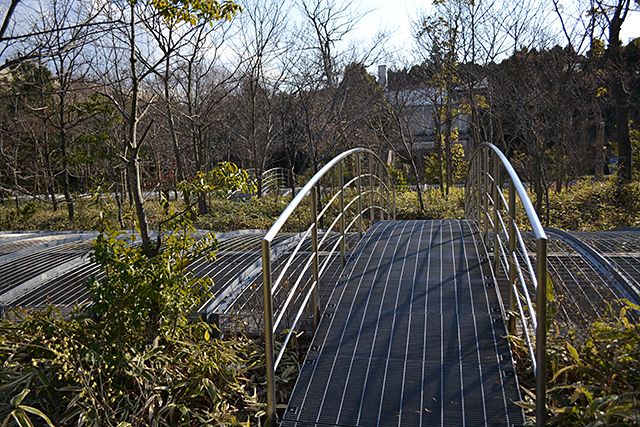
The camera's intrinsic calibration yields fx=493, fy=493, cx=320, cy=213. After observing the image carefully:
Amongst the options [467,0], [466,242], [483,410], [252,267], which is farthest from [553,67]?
[483,410]

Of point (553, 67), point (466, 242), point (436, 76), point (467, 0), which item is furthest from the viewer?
point (436, 76)

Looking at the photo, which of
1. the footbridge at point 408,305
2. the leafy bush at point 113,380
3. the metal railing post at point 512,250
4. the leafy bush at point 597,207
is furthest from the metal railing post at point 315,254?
the leafy bush at point 597,207

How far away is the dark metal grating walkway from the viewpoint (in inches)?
102

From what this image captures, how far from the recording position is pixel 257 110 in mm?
17250

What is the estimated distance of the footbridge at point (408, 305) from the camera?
2.57 metres

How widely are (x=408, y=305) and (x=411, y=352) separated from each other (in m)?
0.65

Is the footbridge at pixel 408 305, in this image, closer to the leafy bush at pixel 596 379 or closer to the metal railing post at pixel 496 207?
the metal railing post at pixel 496 207

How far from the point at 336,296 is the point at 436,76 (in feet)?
33.9

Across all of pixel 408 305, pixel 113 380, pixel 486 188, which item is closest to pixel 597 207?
pixel 486 188

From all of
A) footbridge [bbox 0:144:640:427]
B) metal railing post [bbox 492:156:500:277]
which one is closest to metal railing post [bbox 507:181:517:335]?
footbridge [bbox 0:144:640:427]

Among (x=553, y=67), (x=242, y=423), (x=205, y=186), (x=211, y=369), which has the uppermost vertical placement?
(x=553, y=67)

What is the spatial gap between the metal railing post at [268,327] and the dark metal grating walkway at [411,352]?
0.33 feet

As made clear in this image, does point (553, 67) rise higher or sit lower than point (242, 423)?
higher

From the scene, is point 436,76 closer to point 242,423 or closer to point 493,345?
point 493,345
